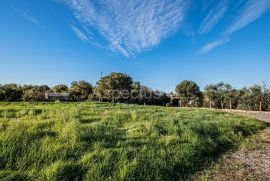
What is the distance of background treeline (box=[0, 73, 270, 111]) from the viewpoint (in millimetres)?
32528

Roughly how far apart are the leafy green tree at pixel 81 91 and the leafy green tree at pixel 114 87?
4815 mm

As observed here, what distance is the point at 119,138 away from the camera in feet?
21.5

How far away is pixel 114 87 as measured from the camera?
5794 centimetres

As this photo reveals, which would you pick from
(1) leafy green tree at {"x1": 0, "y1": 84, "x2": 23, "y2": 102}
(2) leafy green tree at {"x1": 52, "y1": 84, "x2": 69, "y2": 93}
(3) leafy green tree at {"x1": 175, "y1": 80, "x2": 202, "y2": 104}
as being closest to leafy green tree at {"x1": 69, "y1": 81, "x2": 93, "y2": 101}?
(1) leafy green tree at {"x1": 0, "y1": 84, "x2": 23, "y2": 102}

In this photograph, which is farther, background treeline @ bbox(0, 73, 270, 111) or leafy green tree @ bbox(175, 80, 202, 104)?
leafy green tree @ bbox(175, 80, 202, 104)

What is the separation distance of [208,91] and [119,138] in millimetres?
38552

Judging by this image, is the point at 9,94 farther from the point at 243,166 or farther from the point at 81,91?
the point at 243,166

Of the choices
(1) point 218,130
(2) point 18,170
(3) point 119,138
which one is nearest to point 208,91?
(1) point 218,130

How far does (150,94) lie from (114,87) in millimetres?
9161

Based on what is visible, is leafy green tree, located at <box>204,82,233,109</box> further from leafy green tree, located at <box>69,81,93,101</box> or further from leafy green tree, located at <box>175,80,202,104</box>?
leafy green tree, located at <box>69,81,93,101</box>

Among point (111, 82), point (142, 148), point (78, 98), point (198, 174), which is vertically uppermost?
point (111, 82)

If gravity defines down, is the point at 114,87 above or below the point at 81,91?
above

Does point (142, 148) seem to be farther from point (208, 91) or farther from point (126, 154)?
point (208, 91)

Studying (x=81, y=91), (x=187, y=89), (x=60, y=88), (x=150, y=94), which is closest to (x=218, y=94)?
(x=150, y=94)
